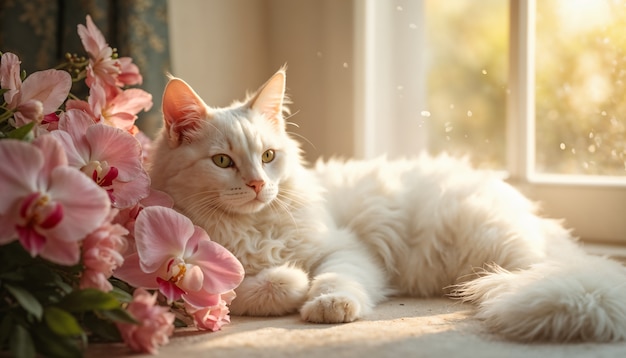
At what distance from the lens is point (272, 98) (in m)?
1.52

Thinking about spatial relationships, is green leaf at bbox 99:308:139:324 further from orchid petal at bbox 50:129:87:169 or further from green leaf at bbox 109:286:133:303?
orchid petal at bbox 50:129:87:169

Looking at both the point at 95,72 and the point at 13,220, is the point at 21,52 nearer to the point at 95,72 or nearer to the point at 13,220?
Answer: the point at 95,72

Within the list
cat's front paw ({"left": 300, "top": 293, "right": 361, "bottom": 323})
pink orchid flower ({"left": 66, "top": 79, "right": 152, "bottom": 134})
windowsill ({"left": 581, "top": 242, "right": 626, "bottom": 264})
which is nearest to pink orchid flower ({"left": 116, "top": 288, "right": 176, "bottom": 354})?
cat's front paw ({"left": 300, "top": 293, "right": 361, "bottom": 323})

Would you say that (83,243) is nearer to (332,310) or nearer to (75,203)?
(75,203)

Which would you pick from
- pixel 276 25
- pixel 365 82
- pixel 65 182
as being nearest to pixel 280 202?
pixel 65 182

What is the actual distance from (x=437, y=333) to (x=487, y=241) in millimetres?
390

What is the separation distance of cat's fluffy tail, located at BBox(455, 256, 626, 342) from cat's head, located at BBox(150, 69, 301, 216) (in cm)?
51

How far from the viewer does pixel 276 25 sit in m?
2.30

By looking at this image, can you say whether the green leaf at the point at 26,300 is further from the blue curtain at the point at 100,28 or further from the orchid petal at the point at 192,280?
the blue curtain at the point at 100,28

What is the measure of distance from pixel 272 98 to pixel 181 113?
0.21 metres

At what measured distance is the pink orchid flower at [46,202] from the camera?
914 millimetres

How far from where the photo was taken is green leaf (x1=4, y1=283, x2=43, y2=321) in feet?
3.01

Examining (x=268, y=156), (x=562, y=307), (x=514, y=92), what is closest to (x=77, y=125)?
(x=268, y=156)

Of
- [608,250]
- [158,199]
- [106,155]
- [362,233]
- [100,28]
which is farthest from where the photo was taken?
[100,28]
